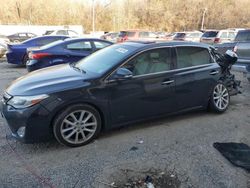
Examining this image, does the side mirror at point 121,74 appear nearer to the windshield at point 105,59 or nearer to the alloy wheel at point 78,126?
the windshield at point 105,59

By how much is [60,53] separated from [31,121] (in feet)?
17.6

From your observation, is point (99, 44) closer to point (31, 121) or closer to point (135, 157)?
point (31, 121)

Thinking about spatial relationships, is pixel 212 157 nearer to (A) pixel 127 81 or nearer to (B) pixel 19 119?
(A) pixel 127 81

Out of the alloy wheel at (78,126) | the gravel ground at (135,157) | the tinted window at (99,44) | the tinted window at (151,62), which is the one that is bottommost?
the gravel ground at (135,157)

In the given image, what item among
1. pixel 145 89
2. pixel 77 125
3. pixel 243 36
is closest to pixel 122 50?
pixel 145 89

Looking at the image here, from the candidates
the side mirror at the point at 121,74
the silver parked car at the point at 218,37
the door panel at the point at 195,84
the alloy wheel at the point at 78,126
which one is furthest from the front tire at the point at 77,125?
the silver parked car at the point at 218,37

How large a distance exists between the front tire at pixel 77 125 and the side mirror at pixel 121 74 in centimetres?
59

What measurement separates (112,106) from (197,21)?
53341mm

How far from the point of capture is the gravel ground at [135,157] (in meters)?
3.18

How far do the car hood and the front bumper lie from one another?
0.24 m

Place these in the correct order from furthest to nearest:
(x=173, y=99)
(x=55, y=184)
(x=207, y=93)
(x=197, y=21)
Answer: (x=197, y=21), (x=207, y=93), (x=173, y=99), (x=55, y=184)

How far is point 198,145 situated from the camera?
4.04m

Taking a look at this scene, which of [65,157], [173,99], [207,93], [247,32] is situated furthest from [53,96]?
[247,32]

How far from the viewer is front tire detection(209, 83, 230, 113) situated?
17.1 feet
